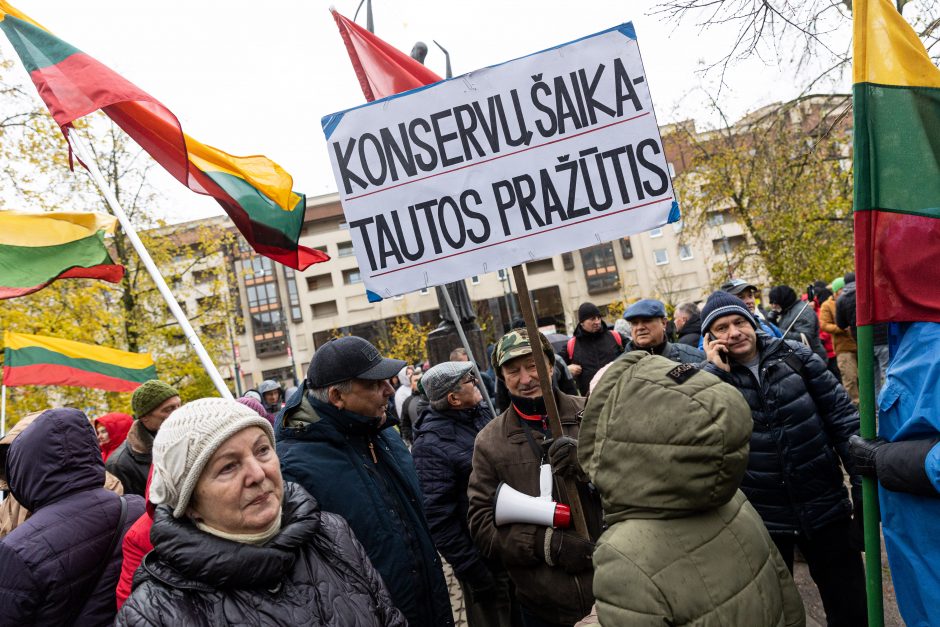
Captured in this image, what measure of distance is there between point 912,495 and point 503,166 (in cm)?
195

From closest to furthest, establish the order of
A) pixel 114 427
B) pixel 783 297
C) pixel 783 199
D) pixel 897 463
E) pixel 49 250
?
pixel 897 463 → pixel 49 250 → pixel 114 427 → pixel 783 297 → pixel 783 199

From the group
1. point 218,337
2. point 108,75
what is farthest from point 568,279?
point 108,75

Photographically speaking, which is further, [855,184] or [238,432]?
[855,184]

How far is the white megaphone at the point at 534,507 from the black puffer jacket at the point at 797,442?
116 cm

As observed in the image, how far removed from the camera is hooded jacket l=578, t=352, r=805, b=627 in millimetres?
1592

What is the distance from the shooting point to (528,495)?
2.95 m

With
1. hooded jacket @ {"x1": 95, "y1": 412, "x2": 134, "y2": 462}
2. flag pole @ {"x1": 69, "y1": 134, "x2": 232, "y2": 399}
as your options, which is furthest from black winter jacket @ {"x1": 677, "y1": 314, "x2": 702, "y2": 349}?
hooded jacket @ {"x1": 95, "y1": 412, "x2": 134, "y2": 462}

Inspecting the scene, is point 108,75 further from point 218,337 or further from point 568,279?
point 568,279

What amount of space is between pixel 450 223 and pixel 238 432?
1284mm

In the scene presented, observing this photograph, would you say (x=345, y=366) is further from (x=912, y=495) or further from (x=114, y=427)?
(x=114, y=427)

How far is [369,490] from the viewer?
2.94 m

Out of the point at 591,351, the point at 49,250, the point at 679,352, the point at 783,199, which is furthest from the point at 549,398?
the point at 783,199

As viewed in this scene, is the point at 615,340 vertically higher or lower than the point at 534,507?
higher

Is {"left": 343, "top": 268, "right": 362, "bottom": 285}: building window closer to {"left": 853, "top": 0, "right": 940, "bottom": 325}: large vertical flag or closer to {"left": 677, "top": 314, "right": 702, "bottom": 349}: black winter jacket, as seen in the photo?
{"left": 677, "top": 314, "right": 702, "bottom": 349}: black winter jacket
